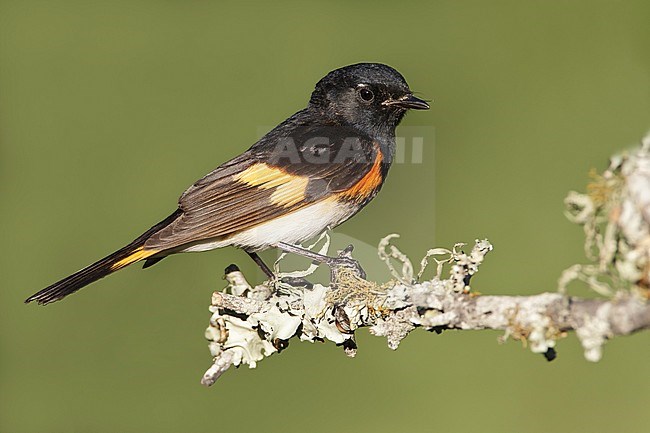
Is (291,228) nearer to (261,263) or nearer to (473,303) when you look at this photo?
(261,263)

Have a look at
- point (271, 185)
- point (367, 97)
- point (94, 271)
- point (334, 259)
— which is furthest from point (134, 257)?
point (367, 97)

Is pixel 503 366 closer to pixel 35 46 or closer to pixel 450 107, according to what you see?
pixel 450 107

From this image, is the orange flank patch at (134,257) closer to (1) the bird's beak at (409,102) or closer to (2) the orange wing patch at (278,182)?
(2) the orange wing patch at (278,182)

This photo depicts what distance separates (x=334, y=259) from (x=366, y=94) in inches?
29.4

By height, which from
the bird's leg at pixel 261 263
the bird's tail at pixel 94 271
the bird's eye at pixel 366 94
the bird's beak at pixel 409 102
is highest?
the bird's eye at pixel 366 94

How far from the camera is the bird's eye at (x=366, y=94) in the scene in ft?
11.0

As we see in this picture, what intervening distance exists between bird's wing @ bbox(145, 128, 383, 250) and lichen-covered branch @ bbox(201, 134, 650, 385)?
0.28 meters

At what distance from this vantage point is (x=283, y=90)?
5008mm

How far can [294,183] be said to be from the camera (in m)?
3.11

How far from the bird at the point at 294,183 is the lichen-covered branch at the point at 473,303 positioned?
282 mm

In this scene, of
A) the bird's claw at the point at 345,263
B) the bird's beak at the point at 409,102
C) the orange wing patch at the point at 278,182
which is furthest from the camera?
the bird's beak at the point at 409,102

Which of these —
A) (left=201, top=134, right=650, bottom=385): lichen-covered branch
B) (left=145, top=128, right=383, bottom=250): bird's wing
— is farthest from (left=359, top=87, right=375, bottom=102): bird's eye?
(left=201, top=134, right=650, bottom=385): lichen-covered branch

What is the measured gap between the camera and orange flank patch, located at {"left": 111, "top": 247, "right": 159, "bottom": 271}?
117 inches

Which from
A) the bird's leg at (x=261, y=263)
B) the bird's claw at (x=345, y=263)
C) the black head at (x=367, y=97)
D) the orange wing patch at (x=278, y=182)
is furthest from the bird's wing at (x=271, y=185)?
the bird's leg at (x=261, y=263)
